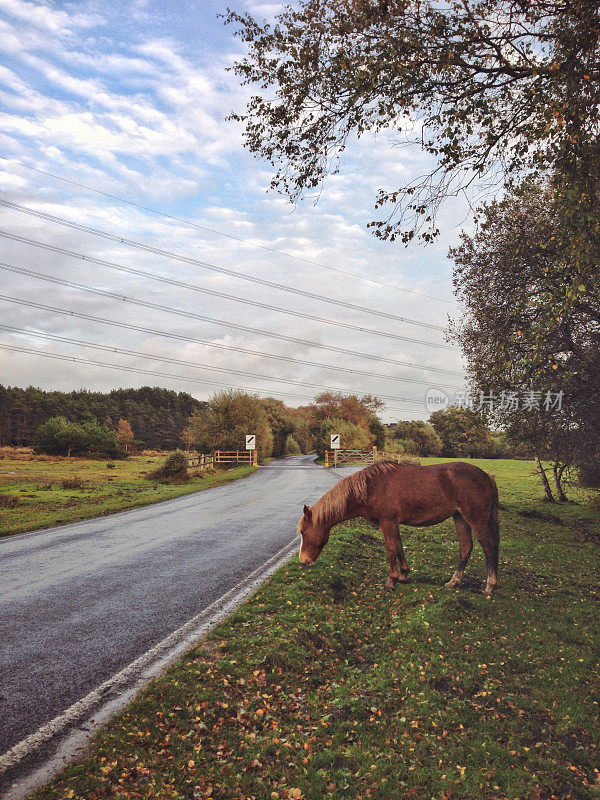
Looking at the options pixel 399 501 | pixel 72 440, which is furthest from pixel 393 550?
pixel 72 440

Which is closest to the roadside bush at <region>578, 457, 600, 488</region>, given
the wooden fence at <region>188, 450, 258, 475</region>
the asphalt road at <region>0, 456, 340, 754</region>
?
the asphalt road at <region>0, 456, 340, 754</region>

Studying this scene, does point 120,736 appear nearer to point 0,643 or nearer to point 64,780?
point 64,780

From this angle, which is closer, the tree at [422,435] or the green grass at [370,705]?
the green grass at [370,705]

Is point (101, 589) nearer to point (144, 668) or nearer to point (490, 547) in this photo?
point (144, 668)

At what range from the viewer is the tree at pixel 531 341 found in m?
14.2

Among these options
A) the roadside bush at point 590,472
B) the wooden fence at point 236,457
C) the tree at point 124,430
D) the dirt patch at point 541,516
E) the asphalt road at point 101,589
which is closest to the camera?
the asphalt road at point 101,589

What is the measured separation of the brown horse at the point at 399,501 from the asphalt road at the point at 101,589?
278cm

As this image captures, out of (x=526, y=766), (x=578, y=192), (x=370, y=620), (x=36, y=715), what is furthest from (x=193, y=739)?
(x=578, y=192)

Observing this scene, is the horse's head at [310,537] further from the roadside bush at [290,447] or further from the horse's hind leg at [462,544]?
the roadside bush at [290,447]

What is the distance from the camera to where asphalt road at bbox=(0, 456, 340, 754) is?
20.2 ft

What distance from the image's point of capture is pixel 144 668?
21.3ft

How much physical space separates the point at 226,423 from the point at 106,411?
6254 cm

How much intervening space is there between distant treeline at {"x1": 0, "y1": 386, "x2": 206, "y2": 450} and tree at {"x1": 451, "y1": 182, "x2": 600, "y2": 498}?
5475cm

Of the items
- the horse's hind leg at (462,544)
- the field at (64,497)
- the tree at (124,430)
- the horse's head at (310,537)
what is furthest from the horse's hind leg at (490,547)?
the tree at (124,430)
